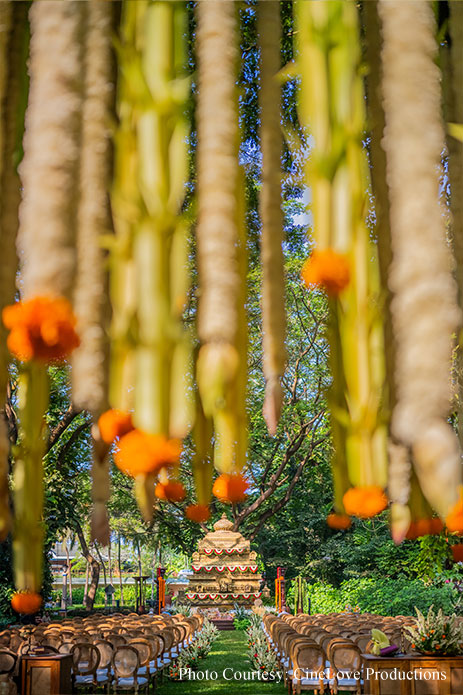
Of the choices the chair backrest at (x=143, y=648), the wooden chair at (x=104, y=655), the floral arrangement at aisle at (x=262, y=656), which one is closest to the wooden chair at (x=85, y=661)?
the wooden chair at (x=104, y=655)

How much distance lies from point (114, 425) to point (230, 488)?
0.24 meters

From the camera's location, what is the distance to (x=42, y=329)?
666 millimetres

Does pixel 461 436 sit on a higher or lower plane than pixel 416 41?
lower

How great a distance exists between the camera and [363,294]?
756mm

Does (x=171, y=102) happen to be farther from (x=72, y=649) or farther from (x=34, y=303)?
(x=72, y=649)

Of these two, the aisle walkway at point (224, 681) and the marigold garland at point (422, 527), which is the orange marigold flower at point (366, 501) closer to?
the marigold garland at point (422, 527)

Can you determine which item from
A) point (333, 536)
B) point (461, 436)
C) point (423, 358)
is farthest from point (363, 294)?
point (333, 536)

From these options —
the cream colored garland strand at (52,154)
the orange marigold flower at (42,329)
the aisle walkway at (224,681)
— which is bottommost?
the aisle walkway at (224,681)

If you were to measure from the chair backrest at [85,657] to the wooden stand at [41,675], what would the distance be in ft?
3.57

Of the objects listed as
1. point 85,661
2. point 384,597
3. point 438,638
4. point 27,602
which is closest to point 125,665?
point 85,661

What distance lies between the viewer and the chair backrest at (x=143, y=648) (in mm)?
10562

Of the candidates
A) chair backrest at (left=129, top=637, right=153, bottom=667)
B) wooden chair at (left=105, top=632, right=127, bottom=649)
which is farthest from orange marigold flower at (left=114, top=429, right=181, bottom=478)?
wooden chair at (left=105, top=632, right=127, bottom=649)

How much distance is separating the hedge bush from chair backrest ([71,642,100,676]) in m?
9.86

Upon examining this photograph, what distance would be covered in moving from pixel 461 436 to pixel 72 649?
10053mm
